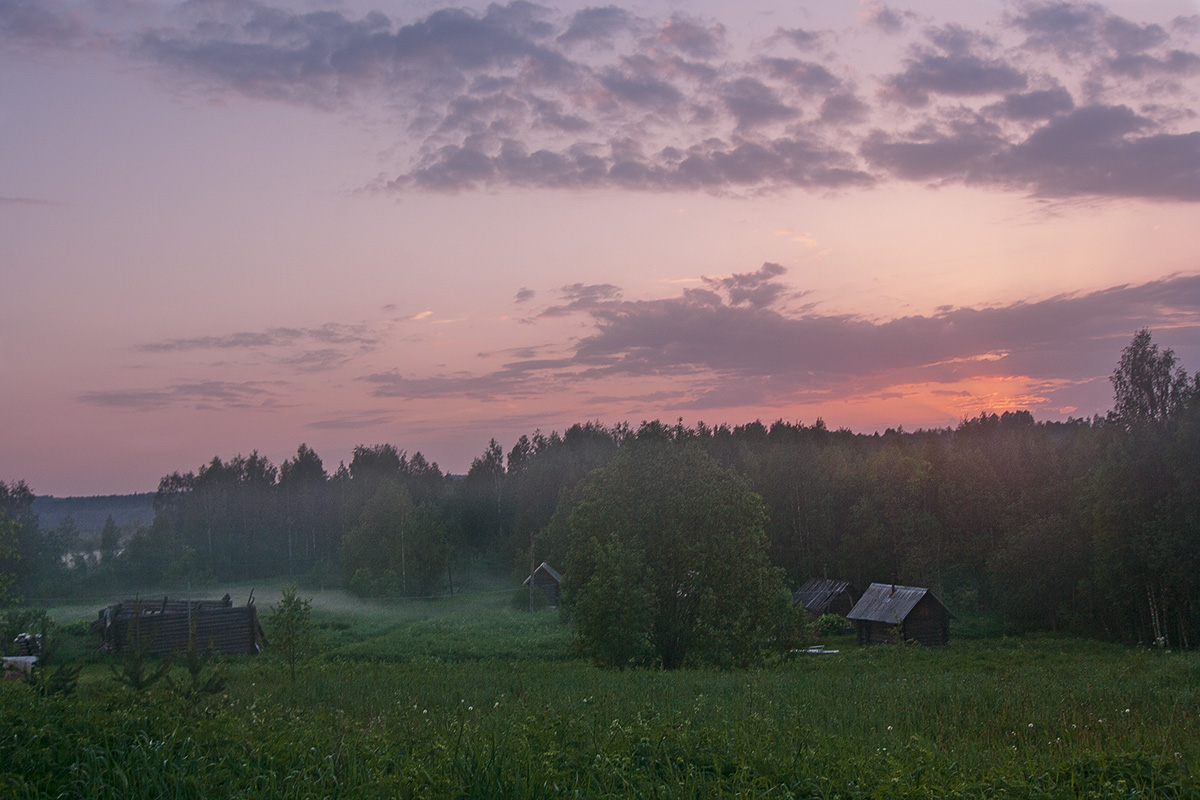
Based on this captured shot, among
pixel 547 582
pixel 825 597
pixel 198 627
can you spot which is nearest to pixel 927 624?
pixel 825 597

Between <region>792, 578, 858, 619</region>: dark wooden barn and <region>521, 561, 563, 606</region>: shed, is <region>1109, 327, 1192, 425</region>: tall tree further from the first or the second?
<region>521, 561, 563, 606</region>: shed

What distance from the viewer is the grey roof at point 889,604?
4503 centimetres

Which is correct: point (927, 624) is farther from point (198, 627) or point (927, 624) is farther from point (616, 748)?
point (616, 748)

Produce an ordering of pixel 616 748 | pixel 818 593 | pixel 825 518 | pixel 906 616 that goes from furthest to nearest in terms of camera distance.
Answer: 1. pixel 825 518
2. pixel 818 593
3. pixel 906 616
4. pixel 616 748

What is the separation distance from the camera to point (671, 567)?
26672 mm

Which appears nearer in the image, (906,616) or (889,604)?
(906,616)

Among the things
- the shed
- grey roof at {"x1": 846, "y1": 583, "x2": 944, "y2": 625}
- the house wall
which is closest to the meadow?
grey roof at {"x1": 846, "y1": 583, "x2": 944, "y2": 625}

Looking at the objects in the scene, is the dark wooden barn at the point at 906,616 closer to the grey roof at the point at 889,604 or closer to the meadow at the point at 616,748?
the grey roof at the point at 889,604

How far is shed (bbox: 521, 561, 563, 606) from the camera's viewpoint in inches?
2366

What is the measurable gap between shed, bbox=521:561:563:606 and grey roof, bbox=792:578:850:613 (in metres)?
18.4

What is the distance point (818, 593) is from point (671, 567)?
117ft

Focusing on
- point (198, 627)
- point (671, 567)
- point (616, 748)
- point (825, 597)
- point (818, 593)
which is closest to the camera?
point (616, 748)

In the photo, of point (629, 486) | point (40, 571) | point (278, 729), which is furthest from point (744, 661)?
point (40, 571)

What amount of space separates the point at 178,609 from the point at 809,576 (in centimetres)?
4918
